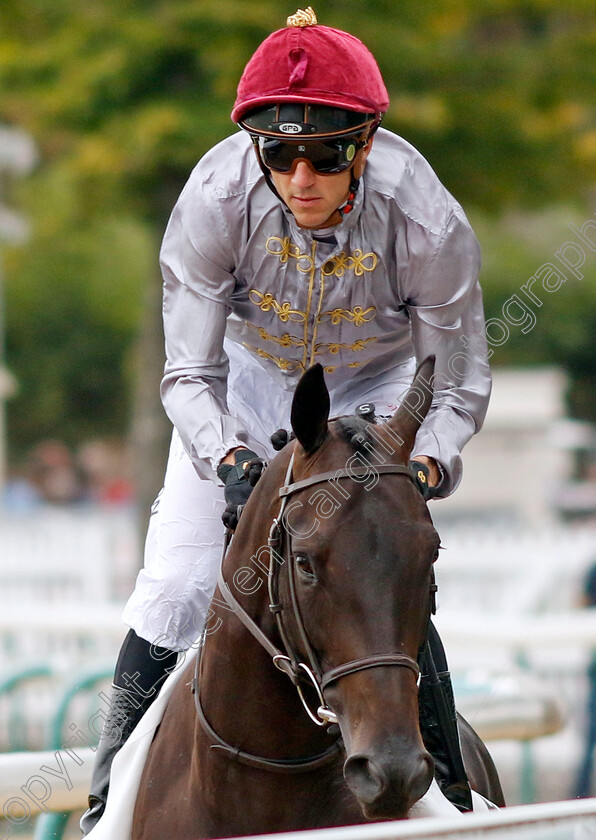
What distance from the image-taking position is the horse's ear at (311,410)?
109 inches

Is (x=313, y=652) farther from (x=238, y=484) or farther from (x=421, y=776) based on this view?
(x=238, y=484)

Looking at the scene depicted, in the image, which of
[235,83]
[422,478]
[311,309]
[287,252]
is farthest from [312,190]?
[235,83]

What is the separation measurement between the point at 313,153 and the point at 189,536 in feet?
3.71

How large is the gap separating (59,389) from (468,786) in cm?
2729

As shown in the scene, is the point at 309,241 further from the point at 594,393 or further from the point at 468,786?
the point at 594,393

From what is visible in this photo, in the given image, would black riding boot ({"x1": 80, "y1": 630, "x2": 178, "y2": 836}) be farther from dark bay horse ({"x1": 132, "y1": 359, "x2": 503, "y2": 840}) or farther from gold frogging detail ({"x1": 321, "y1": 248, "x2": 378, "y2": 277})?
gold frogging detail ({"x1": 321, "y1": 248, "x2": 378, "y2": 277})

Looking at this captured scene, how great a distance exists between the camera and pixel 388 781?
249 cm

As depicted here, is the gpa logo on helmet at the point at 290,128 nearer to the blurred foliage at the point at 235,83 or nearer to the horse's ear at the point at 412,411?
the horse's ear at the point at 412,411

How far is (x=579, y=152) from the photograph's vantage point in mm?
11141

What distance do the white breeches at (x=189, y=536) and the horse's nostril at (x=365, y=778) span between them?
113 centimetres

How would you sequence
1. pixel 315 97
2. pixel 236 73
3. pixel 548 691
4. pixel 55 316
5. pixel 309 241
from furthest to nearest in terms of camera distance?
1. pixel 55 316
2. pixel 236 73
3. pixel 548 691
4. pixel 309 241
5. pixel 315 97

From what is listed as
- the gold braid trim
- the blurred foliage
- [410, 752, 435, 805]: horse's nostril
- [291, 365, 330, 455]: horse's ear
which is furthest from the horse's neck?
the blurred foliage

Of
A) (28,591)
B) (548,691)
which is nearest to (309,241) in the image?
(548,691)

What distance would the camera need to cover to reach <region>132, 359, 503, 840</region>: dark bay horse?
2.58 m
